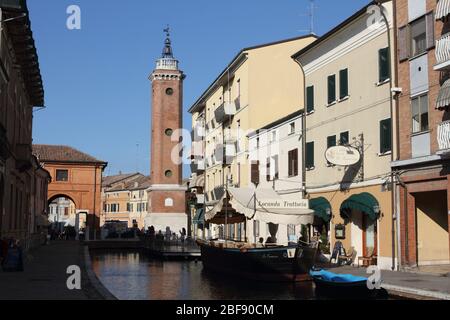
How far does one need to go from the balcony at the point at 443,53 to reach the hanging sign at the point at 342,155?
601cm

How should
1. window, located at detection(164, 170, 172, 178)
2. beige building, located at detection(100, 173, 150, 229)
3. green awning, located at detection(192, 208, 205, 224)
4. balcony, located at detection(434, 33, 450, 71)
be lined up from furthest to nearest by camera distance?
beige building, located at detection(100, 173, 150, 229), window, located at detection(164, 170, 172, 178), green awning, located at detection(192, 208, 205, 224), balcony, located at detection(434, 33, 450, 71)

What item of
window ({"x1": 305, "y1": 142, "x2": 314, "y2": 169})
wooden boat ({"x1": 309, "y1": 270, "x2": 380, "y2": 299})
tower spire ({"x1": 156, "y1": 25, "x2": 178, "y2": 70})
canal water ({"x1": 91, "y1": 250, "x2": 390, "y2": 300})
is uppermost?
tower spire ({"x1": 156, "y1": 25, "x2": 178, "y2": 70})

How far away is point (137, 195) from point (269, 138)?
7892 cm

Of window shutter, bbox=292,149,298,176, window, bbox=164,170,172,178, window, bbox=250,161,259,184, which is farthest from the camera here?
window, bbox=164,170,172,178

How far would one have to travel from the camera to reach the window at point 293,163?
3526 centimetres

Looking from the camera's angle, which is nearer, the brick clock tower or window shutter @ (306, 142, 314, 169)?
window shutter @ (306, 142, 314, 169)

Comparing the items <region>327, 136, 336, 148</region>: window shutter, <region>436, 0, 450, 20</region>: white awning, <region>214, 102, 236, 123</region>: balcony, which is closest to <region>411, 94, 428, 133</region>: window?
<region>436, 0, 450, 20</region>: white awning

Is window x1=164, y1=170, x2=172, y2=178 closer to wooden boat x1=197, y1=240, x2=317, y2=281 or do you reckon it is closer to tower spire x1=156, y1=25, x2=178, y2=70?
tower spire x1=156, y1=25, x2=178, y2=70

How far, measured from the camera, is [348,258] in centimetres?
2859

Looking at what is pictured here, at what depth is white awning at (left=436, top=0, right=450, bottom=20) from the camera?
2244cm

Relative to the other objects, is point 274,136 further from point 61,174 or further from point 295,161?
point 61,174

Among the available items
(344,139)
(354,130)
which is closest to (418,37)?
(354,130)

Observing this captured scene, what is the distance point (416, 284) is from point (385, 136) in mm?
8028

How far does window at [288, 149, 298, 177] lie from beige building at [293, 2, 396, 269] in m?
1.61
